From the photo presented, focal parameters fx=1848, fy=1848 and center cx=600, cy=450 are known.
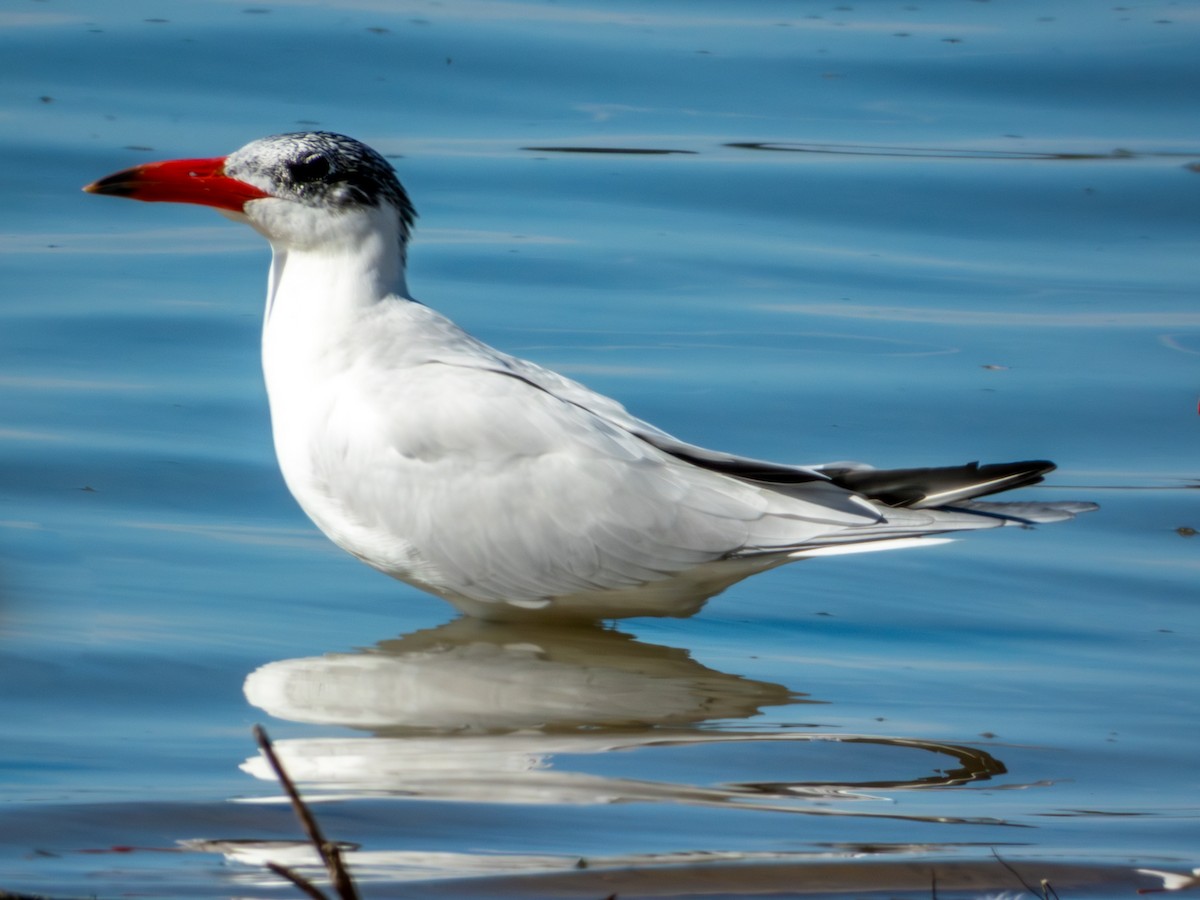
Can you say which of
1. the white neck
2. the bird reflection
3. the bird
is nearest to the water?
the bird reflection

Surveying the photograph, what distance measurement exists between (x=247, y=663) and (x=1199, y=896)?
9.08 feet

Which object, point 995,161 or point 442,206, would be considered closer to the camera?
point 442,206

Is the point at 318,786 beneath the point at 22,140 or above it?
beneath

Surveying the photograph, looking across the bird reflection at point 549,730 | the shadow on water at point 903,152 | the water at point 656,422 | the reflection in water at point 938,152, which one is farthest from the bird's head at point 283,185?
the reflection in water at point 938,152

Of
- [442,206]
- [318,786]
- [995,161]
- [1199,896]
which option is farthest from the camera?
[995,161]

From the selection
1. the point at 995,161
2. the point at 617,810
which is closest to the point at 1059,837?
the point at 617,810

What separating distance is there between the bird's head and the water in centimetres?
116

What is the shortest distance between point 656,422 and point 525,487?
2032 mm

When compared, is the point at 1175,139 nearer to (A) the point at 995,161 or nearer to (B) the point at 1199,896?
(A) the point at 995,161

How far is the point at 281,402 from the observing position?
5.84 m

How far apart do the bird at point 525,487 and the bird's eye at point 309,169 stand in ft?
0.60

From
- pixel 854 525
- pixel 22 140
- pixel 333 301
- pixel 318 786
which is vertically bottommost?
pixel 318 786

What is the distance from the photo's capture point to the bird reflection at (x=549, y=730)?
438 centimetres

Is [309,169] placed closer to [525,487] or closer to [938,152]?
[525,487]
